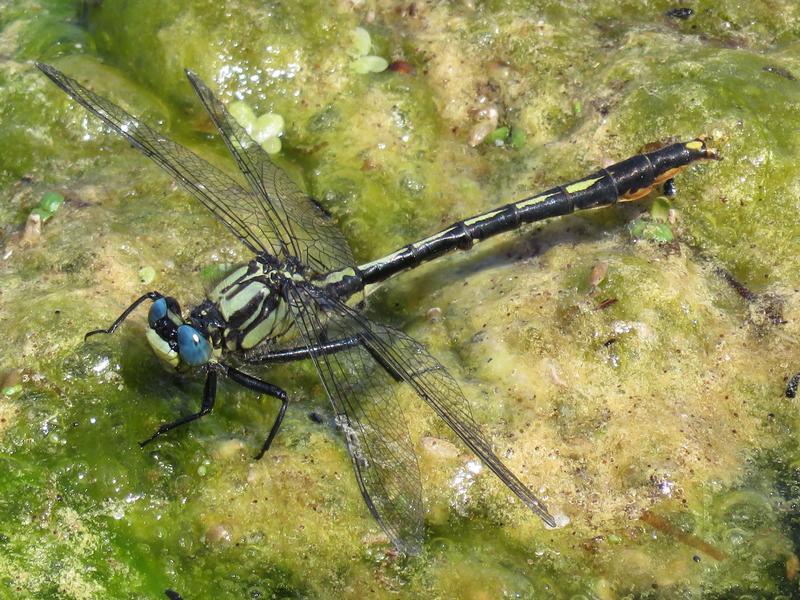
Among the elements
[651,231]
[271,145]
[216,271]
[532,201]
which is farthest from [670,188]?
[216,271]

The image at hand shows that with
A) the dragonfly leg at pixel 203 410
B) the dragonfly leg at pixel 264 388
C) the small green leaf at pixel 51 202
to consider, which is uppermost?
the small green leaf at pixel 51 202

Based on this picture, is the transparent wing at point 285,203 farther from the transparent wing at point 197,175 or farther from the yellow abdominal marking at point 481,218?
the yellow abdominal marking at point 481,218

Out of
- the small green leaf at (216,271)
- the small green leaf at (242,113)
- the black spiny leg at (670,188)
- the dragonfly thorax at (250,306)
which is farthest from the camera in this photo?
the small green leaf at (242,113)

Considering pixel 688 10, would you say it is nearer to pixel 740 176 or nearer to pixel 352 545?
pixel 740 176

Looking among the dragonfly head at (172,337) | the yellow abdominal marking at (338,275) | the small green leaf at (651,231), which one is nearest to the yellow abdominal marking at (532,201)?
the small green leaf at (651,231)

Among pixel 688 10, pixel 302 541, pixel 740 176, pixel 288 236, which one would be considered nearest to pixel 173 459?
pixel 302 541

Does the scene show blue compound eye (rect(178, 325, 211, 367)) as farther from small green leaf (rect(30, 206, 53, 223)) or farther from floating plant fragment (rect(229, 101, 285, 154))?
floating plant fragment (rect(229, 101, 285, 154))
